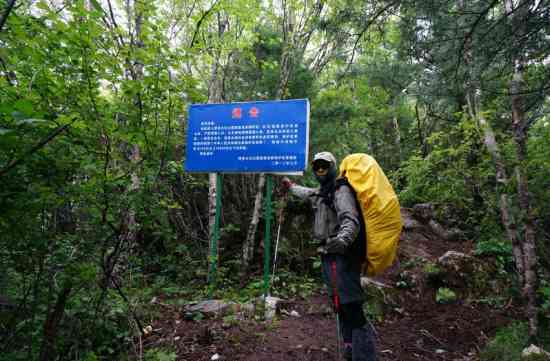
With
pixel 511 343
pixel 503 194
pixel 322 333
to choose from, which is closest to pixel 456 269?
pixel 503 194

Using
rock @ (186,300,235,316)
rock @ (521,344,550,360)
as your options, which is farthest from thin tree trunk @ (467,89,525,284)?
rock @ (186,300,235,316)

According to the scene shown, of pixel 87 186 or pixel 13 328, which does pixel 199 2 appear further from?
pixel 13 328

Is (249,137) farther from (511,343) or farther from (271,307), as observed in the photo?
(511,343)

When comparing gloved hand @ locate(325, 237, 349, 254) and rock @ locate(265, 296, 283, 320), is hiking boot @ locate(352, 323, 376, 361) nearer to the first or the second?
gloved hand @ locate(325, 237, 349, 254)

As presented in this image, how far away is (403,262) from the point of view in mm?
6566

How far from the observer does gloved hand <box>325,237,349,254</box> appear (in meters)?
2.68

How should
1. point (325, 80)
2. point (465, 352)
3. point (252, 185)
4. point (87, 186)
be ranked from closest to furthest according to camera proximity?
point (87, 186) < point (465, 352) < point (252, 185) < point (325, 80)

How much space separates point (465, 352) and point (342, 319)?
6.80 feet

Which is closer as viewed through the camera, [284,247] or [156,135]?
[156,135]

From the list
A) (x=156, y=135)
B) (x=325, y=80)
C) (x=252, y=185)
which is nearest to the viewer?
(x=156, y=135)

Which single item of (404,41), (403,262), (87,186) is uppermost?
(404,41)

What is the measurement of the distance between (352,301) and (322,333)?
1669 mm

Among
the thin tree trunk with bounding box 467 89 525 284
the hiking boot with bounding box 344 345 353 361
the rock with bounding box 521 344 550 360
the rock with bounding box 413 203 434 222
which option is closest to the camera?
the hiking boot with bounding box 344 345 353 361

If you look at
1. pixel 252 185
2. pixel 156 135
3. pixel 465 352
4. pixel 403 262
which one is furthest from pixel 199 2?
pixel 465 352
